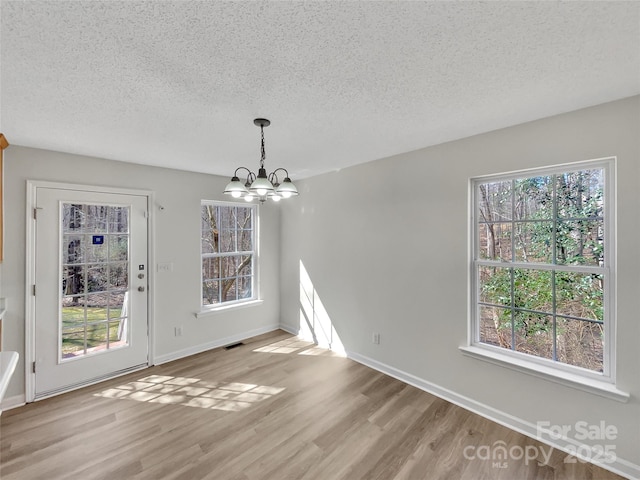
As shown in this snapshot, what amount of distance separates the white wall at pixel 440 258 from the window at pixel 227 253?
2.50 ft

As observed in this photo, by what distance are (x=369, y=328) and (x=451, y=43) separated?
2.90 meters

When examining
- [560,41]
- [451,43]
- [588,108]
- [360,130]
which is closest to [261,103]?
[360,130]

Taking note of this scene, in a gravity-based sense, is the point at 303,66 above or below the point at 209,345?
above

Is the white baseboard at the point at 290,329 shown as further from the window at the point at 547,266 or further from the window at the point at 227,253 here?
the window at the point at 547,266

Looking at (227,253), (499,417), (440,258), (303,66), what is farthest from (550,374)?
(227,253)

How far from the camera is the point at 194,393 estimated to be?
9.28 ft

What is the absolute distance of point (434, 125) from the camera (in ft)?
7.48

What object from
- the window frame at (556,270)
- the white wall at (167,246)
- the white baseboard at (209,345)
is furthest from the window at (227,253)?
the window frame at (556,270)

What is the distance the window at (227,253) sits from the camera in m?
4.05

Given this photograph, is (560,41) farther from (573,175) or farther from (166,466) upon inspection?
(166,466)

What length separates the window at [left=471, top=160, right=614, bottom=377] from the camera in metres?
2.02

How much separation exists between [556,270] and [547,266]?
0.06 metres

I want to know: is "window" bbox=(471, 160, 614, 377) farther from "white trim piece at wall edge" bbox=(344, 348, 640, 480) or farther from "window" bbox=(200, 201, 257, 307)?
"window" bbox=(200, 201, 257, 307)

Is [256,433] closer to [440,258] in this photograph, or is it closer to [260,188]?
[260,188]
